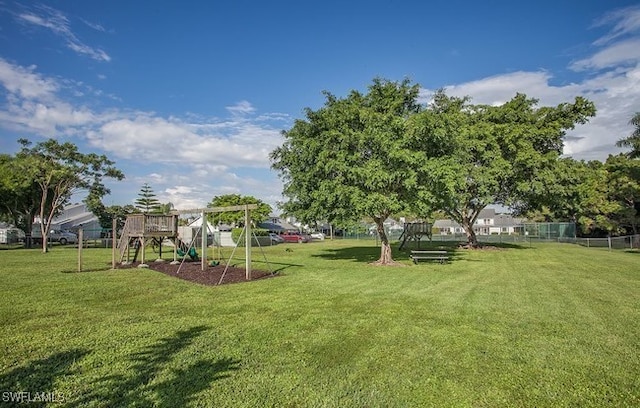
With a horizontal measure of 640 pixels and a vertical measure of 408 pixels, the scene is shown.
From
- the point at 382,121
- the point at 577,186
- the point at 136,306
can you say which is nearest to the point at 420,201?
the point at 382,121

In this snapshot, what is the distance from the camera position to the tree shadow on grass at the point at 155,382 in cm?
397

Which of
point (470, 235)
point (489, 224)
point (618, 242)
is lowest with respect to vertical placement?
point (618, 242)

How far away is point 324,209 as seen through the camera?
17.4 m

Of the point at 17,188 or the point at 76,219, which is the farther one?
the point at 76,219

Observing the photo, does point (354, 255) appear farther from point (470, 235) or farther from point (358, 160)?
point (470, 235)

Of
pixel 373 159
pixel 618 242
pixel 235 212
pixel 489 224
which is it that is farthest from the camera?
pixel 489 224

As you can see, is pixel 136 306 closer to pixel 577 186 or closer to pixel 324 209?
pixel 324 209

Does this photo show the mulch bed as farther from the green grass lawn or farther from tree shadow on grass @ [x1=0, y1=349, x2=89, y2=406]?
tree shadow on grass @ [x1=0, y1=349, x2=89, y2=406]

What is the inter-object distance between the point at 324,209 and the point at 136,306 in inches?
394

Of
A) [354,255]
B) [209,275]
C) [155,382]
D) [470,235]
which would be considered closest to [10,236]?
[354,255]

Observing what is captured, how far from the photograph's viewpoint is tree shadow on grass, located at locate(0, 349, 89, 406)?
13.7 ft

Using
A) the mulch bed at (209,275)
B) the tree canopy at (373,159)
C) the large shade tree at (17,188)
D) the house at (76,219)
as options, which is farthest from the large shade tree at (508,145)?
the house at (76,219)

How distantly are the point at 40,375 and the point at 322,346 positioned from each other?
3.52 metres

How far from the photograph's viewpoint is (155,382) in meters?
4.40
